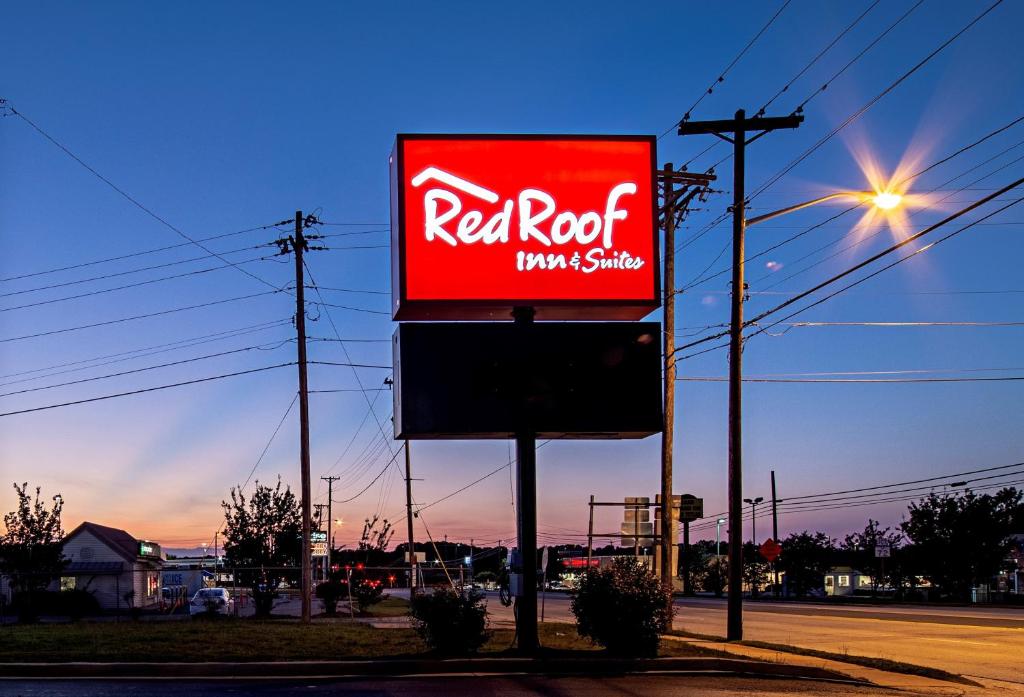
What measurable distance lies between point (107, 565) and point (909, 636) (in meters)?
45.2

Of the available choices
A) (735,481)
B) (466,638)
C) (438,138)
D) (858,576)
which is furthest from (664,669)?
(858,576)

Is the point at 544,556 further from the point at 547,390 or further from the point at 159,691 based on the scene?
the point at 159,691

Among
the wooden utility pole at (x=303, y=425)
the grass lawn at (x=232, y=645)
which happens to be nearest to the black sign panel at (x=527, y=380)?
the grass lawn at (x=232, y=645)

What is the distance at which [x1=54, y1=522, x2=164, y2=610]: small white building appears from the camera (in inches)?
2311

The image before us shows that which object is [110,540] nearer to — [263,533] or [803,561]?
[263,533]

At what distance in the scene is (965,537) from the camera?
64312mm

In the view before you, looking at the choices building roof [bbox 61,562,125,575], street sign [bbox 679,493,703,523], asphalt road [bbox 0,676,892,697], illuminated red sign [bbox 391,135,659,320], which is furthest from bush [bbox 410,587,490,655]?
building roof [bbox 61,562,125,575]

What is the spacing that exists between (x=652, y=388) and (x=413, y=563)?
3326 cm

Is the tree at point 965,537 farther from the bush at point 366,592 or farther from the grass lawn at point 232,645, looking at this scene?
the grass lawn at point 232,645

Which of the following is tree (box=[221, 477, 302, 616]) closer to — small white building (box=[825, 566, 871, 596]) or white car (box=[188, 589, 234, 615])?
white car (box=[188, 589, 234, 615])

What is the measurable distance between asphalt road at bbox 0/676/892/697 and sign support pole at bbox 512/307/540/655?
90.5 inches

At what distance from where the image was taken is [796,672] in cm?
Answer: 1738

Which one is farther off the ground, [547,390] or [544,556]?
[547,390]

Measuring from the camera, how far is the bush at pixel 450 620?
18125 millimetres
